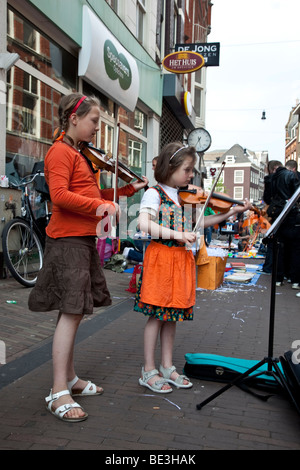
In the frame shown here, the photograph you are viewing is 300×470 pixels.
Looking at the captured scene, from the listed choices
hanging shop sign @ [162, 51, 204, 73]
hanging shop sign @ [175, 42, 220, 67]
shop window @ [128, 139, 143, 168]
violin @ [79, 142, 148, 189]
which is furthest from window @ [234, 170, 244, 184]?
violin @ [79, 142, 148, 189]

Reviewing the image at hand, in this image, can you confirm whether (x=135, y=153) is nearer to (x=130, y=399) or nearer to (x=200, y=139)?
(x=200, y=139)

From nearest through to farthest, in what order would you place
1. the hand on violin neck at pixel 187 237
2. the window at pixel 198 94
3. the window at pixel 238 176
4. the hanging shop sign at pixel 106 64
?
the hand on violin neck at pixel 187 237, the hanging shop sign at pixel 106 64, the window at pixel 198 94, the window at pixel 238 176

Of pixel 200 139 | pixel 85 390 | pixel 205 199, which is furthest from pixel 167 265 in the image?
pixel 200 139

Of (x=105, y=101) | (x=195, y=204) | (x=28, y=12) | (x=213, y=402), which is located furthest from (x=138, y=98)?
(x=213, y=402)

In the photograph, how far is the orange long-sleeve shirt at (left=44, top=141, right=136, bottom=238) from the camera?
2348 millimetres

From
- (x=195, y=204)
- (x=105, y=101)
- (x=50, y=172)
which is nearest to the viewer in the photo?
(x=50, y=172)

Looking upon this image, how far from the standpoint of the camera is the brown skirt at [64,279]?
2.45 metres

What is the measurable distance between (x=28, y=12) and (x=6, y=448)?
6.36 metres

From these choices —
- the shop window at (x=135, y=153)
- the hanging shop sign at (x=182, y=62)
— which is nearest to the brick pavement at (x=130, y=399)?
the shop window at (x=135, y=153)

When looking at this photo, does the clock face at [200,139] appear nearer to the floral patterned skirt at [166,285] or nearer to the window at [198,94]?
the window at [198,94]

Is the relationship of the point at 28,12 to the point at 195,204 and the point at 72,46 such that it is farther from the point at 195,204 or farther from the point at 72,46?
the point at 195,204

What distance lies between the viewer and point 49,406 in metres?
2.46

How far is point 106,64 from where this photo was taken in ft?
28.2

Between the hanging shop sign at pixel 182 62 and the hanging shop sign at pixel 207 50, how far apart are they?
126 centimetres
